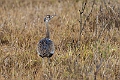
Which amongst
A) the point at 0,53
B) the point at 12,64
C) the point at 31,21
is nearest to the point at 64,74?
the point at 12,64

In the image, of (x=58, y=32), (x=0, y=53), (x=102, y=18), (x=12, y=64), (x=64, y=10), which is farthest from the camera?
(x=64, y=10)

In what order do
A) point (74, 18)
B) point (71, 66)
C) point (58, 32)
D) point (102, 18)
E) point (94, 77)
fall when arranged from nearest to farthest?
1. point (94, 77)
2. point (71, 66)
3. point (58, 32)
4. point (102, 18)
5. point (74, 18)

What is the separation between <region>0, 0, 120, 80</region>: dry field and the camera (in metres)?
3.77

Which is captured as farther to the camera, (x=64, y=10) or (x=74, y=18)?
(x=64, y=10)

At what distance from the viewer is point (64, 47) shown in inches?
194

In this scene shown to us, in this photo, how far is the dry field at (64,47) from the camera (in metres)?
3.77

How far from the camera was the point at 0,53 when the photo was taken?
454 cm

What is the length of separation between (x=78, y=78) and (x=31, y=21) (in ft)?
9.70

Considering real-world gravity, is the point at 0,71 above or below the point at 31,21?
below

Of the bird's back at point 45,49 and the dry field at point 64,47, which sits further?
the bird's back at point 45,49

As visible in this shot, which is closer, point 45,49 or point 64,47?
point 45,49

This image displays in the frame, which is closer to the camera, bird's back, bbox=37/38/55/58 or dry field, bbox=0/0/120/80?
dry field, bbox=0/0/120/80

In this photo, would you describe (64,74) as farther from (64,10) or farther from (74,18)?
(64,10)

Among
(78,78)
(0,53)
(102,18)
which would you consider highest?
(102,18)
